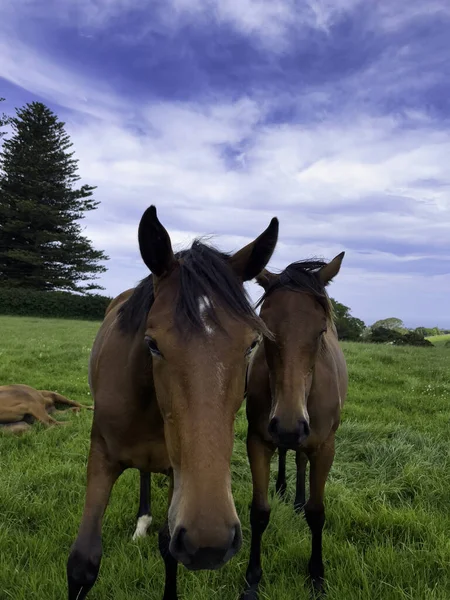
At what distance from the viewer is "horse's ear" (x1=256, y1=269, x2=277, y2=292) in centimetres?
358

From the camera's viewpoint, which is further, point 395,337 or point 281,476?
point 395,337

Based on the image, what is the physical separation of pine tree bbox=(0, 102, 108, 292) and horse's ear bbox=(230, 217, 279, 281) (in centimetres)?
3800

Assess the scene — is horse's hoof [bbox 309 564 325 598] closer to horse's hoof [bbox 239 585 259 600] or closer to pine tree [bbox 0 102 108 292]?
horse's hoof [bbox 239 585 259 600]

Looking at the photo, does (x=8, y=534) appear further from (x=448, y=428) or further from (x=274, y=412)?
(x=448, y=428)

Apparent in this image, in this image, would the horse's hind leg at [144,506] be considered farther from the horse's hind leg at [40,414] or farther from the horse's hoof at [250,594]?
the horse's hind leg at [40,414]

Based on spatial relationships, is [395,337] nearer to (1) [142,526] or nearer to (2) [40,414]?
(2) [40,414]

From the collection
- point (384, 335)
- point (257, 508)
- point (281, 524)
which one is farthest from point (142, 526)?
point (384, 335)

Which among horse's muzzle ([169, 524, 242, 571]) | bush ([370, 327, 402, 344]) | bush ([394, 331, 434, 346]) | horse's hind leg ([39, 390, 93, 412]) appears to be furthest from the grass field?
bush ([370, 327, 402, 344])

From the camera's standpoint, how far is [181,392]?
1.84m

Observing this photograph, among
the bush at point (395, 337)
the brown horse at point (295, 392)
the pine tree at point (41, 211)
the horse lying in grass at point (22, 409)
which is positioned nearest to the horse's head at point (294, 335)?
the brown horse at point (295, 392)

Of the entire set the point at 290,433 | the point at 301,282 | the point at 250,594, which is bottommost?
the point at 250,594

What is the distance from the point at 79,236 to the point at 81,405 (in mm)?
35022

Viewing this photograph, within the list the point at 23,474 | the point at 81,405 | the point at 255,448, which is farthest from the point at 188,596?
the point at 81,405

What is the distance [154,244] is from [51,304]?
32633 millimetres
